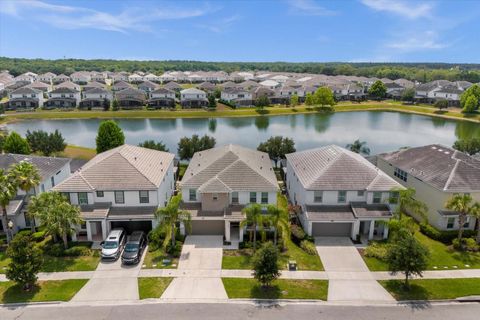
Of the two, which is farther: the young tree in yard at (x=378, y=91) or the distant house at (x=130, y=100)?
the young tree in yard at (x=378, y=91)

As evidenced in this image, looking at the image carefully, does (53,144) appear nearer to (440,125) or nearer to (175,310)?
(175,310)

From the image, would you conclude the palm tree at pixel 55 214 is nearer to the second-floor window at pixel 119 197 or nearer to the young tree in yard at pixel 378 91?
the second-floor window at pixel 119 197

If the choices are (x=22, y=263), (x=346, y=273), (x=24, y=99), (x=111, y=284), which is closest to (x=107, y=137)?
(x=22, y=263)

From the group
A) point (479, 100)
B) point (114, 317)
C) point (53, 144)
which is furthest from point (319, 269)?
point (479, 100)

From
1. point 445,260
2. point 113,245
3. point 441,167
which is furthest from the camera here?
point 441,167

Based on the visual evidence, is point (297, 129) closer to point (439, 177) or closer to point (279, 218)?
point (439, 177)

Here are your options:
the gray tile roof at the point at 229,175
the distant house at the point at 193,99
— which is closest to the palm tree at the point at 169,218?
the gray tile roof at the point at 229,175

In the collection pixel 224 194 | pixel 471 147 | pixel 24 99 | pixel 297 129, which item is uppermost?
pixel 24 99

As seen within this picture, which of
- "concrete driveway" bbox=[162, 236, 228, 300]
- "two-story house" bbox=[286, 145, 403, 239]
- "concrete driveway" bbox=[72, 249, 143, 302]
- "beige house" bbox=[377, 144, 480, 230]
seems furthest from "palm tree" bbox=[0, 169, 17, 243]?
"beige house" bbox=[377, 144, 480, 230]
